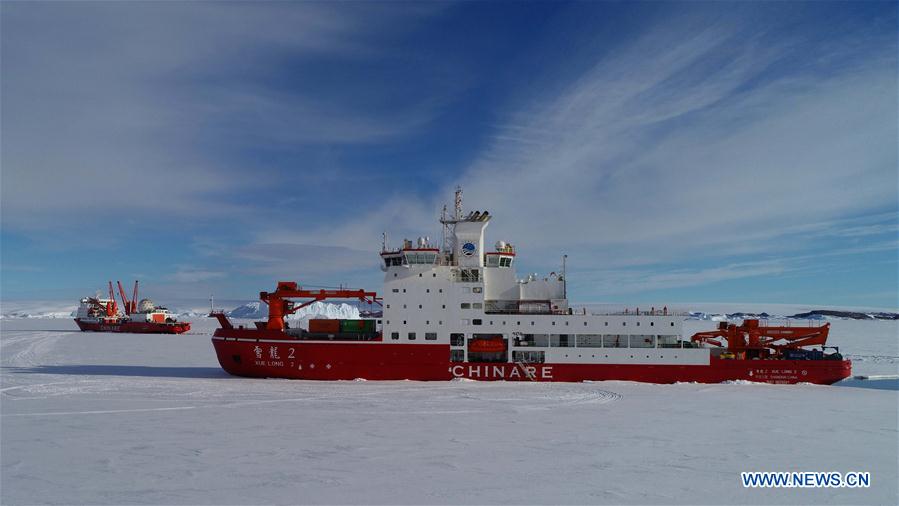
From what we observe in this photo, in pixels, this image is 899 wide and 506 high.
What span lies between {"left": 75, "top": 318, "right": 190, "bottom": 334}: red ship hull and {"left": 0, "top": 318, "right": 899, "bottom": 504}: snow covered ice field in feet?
170

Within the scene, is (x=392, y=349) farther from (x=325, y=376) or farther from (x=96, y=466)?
(x=96, y=466)

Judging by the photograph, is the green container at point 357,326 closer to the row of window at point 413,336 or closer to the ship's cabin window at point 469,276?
the row of window at point 413,336

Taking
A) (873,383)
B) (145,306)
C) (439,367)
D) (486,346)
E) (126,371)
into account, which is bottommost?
(873,383)

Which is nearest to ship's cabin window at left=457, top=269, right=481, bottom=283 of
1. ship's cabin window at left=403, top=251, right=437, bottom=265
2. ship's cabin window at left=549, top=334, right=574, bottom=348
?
ship's cabin window at left=403, top=251, right=437, bottom=265

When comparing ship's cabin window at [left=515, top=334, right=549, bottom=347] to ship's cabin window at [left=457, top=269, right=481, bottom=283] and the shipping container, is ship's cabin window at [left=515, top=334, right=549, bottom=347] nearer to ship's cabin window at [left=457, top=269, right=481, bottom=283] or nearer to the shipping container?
ship's cabin window at [left=457, top=269, right=481, bottom=283]

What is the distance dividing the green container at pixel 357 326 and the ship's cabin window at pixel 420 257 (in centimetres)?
314

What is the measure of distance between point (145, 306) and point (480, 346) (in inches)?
2818

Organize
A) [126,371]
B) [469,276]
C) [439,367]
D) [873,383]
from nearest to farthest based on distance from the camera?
[439,367]
[873,383]
[469,276]
[126,371]

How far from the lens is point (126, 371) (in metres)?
25.5

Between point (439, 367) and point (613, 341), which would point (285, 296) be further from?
point (613, 341)

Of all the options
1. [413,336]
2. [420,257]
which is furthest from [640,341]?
[420,257]

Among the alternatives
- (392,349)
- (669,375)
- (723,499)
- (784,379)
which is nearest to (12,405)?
(392,349)

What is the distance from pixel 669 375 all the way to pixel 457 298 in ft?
30.4

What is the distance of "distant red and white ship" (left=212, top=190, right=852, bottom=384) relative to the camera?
73.5 ft
